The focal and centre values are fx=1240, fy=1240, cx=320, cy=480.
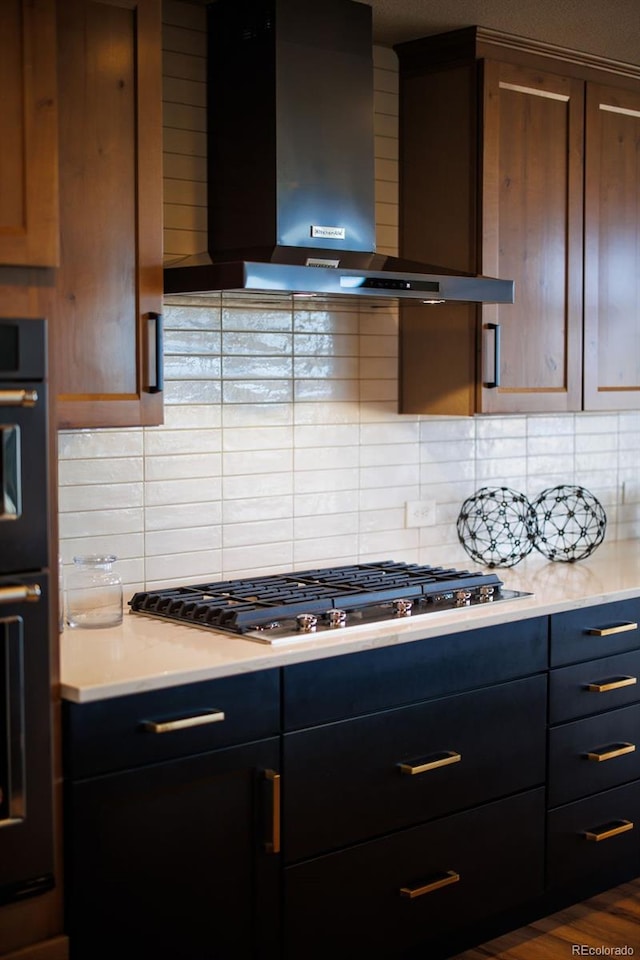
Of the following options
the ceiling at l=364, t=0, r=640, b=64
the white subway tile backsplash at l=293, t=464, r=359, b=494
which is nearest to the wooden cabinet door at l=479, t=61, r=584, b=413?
the ceiling at l=364, t=0, r=640, b=64

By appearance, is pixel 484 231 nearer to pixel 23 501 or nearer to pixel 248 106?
pixel 248 106

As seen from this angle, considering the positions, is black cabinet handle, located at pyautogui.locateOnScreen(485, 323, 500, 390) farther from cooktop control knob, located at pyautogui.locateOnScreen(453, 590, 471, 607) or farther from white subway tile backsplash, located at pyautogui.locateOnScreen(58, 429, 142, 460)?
white subway tile backsplash, located at pyautogui.locateOnScreen(58, 429, 142, 460)

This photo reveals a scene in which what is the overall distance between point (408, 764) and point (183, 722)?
0.68 meters

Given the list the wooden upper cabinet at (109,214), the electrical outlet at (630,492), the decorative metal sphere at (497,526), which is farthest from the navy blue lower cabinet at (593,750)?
the wooden upper cabinet at (109,214)

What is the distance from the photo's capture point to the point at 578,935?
3240mm

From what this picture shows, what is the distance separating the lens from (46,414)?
2256 mm

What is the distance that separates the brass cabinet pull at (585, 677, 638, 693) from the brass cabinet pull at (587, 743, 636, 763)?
165mm

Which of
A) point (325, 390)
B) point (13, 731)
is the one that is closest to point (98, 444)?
point (325, 390)

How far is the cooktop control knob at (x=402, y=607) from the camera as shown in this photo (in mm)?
2979

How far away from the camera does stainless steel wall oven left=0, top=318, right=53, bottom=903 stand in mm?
2199

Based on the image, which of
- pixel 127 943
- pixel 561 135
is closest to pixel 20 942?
pixel 127 943

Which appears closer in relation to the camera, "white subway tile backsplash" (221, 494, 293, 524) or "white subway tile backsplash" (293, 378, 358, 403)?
"white subway tile backsplash" (221, 494, 293, 524)

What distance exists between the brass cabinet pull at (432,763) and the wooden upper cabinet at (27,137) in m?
1.39

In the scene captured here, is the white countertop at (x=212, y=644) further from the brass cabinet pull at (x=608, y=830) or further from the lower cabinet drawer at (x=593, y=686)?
the brass cabinet pull at (x=608, y=830)
